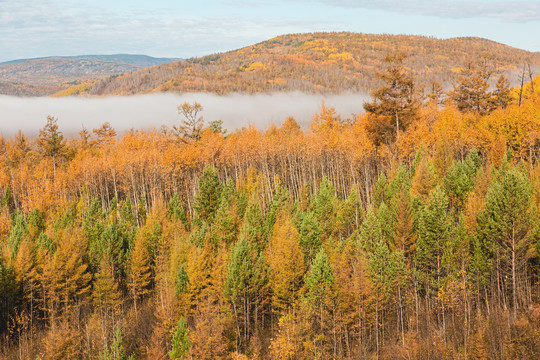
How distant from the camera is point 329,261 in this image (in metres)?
40.2

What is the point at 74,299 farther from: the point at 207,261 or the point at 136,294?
the point at 207,261

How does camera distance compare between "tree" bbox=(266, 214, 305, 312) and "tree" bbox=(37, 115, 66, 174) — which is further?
"tree" bbox=(37, 115, 66, 174)

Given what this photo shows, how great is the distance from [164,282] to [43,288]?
A: 13.8 meters

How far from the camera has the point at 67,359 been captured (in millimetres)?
38719

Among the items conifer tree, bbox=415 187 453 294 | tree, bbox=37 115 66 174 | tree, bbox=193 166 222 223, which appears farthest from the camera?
tree, bbox=37 115 66 174

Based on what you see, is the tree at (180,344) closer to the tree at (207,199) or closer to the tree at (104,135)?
the tree at (207,199)

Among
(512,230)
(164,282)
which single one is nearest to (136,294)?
(164,282)

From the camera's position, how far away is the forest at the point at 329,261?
117 ft

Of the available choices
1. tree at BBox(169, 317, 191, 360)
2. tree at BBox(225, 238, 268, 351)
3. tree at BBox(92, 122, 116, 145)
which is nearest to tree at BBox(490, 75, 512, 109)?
tree at BBox(225, 238, 268, 351)

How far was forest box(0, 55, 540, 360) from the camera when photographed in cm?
3553

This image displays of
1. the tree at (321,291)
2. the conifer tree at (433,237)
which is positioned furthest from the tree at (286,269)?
the conifer tree at (433,237)

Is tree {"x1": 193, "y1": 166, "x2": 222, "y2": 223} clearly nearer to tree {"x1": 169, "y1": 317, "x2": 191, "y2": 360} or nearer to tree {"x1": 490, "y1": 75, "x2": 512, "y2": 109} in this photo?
tree {"x1": 169, "y1": 317, "x2": 191, "y2": 360}

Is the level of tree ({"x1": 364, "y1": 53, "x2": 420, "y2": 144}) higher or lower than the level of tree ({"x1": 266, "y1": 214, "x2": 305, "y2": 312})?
higher

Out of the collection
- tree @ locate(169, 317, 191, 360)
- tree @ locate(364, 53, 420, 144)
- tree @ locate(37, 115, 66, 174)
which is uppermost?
tree @ locate(364, 53, 420, 144)
